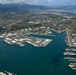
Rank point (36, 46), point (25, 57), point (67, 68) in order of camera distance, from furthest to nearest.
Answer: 1. point (36, 46)
2. point (25, 57)
3. point (67, 68)

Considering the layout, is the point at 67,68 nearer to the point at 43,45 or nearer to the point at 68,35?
the point at 43,45

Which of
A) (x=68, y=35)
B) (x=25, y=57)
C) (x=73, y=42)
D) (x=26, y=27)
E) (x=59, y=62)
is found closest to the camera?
(x=59, y=62)

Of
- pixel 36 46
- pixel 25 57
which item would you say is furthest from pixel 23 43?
pixel 25 57

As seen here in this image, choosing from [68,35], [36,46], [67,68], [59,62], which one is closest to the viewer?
[67,68]

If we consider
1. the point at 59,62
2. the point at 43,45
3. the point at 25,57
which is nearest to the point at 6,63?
the point at 25,57

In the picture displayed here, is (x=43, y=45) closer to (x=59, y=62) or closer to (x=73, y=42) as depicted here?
(x=73, y=42)

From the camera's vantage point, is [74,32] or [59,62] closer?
[59,62]
